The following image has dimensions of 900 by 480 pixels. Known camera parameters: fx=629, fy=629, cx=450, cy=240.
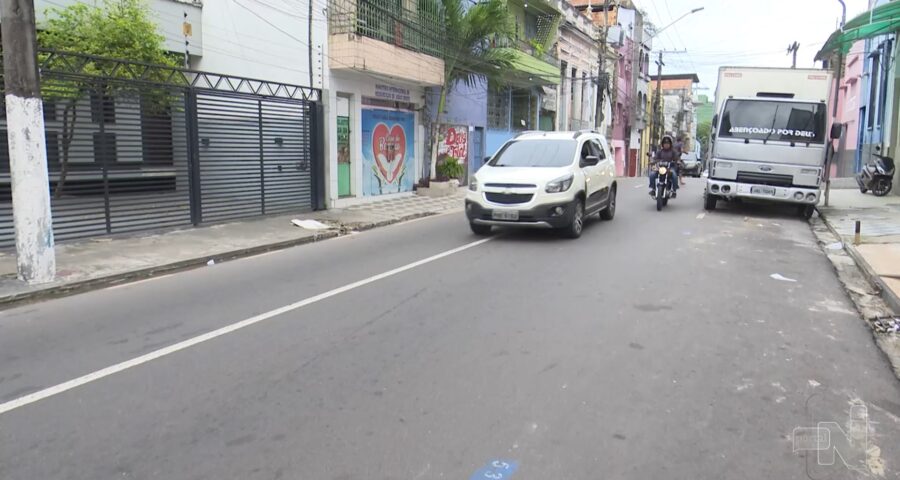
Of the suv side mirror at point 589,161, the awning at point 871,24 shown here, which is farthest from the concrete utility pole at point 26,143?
the awning at point 871,24

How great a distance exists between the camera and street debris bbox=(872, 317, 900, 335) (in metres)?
6.04

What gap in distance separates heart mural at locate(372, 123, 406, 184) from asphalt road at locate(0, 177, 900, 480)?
10.9 meters

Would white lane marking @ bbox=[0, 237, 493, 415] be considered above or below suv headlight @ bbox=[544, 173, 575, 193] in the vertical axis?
below

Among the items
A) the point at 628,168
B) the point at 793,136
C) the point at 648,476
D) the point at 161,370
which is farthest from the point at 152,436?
the point at 628,168

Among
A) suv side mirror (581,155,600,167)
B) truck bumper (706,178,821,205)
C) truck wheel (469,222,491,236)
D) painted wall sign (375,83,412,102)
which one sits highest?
painted wall sign (375,83,412,102)

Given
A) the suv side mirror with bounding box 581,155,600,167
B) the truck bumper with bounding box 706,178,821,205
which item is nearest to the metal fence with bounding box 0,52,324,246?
the suv side mirror with bounding box 581,155,600,167

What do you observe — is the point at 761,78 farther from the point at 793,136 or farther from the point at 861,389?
the point at 861,389

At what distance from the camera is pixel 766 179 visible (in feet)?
45.9

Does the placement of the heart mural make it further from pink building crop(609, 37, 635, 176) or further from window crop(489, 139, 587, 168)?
pink building crop(609, 37, 635, 176)

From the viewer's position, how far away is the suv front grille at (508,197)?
10.4 m

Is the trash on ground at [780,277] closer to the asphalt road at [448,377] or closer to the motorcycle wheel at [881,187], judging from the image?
the asphalt road at [448,377]

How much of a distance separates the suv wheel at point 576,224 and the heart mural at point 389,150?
30.2 feet

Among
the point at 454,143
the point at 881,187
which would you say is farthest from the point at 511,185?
the point at 881,187

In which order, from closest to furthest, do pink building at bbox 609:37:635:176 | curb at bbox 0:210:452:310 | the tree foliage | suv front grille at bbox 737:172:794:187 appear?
curb at bbox 0:210:452:310
the tree foliage
suv front grille at bbox 737:172:794:187
pink building at bbox 609:37:635:176
